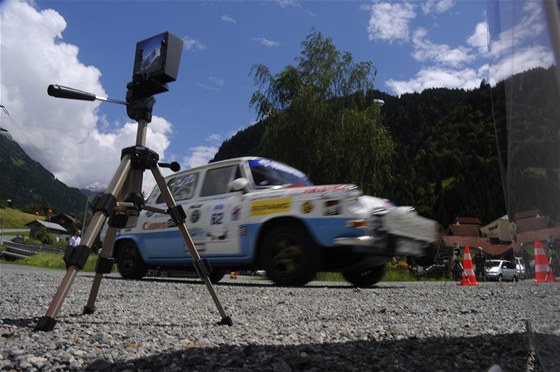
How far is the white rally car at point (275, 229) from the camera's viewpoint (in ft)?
15.5

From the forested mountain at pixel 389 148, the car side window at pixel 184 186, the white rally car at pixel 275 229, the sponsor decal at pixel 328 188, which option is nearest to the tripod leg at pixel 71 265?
the forested mountain at pixel 389 148

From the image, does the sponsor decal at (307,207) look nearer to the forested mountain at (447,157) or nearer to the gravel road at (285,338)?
the gravel road at (285,338)

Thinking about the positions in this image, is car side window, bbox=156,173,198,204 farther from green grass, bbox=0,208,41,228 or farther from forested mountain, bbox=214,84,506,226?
green grass, bbox=0,208,41,228

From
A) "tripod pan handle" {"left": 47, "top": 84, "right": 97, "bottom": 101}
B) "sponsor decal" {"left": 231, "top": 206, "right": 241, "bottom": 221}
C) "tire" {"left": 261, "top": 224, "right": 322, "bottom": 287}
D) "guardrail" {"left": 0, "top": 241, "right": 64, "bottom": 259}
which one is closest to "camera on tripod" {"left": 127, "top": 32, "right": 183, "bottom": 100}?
"tripod pan handle" {"left": 47, "top": 84, "right": 97, "bottom": 101}

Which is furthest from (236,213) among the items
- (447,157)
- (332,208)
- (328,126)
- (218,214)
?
(447,157)

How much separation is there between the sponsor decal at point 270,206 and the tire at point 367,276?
1909mm

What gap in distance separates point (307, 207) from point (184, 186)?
324 centimetres

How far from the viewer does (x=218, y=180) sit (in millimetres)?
7602

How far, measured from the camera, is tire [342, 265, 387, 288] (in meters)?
7.18

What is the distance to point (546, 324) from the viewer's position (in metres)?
1.50

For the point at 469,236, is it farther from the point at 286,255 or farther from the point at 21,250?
the point at 286,255

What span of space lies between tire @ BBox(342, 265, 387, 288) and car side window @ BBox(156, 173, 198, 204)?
2.97 meters

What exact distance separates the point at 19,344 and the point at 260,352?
1085 millimetres

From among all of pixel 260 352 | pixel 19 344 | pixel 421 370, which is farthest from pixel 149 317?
pixel 421 370
